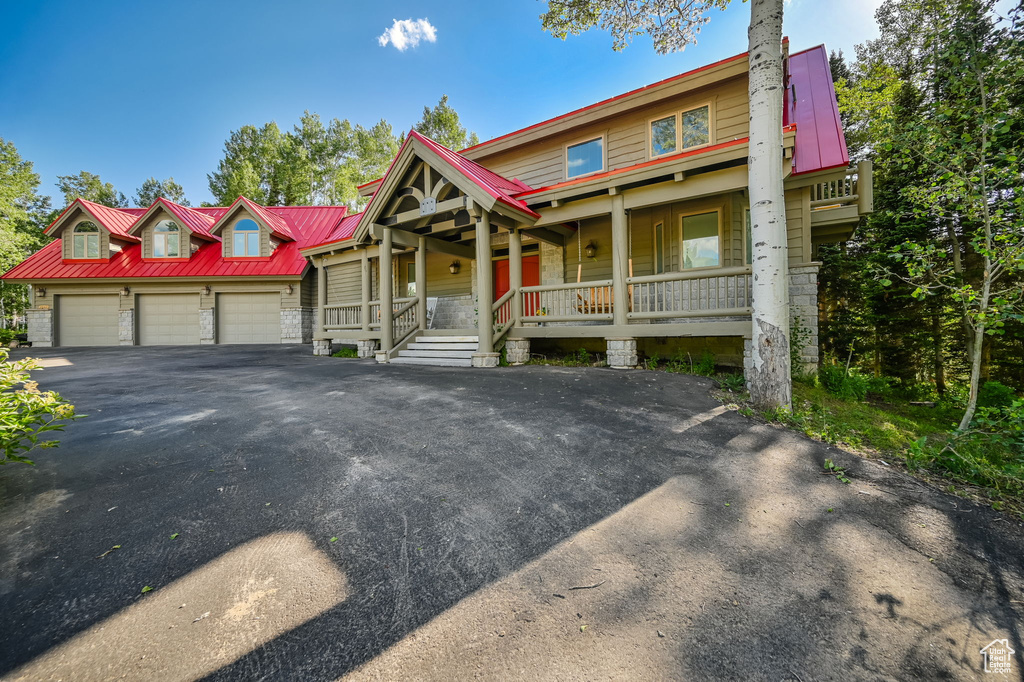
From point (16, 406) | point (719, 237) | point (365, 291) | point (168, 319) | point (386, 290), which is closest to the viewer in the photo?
point (16, 406)

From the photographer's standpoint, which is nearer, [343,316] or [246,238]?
[343,316]

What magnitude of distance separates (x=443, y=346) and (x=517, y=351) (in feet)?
6.24

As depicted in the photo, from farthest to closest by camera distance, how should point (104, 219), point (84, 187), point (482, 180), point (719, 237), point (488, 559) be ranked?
point (84, 187) < point (104, 219) < point (719, 237) < point (482, 180) < point (488, 559)

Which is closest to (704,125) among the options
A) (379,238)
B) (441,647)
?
(379,238)

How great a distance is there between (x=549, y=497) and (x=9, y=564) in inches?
123

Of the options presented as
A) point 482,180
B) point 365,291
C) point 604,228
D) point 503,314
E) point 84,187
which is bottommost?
point 503,314

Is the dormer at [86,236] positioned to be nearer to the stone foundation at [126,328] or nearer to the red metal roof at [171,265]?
the red metal roof at [171,265]

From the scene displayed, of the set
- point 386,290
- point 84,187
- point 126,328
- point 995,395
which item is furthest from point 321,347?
point 84,187

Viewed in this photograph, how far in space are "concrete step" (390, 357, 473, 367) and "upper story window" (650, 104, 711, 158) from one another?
686cm

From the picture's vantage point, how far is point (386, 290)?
32.1 ft

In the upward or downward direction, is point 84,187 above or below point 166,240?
above

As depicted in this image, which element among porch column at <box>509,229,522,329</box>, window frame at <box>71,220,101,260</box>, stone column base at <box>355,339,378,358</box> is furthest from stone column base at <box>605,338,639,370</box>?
window frame at <box>71,220,101,260</box>

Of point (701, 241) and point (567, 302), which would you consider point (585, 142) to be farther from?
point (567, 302)

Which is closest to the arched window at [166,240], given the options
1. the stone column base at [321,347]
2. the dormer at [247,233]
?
the dormer at [247,233]
